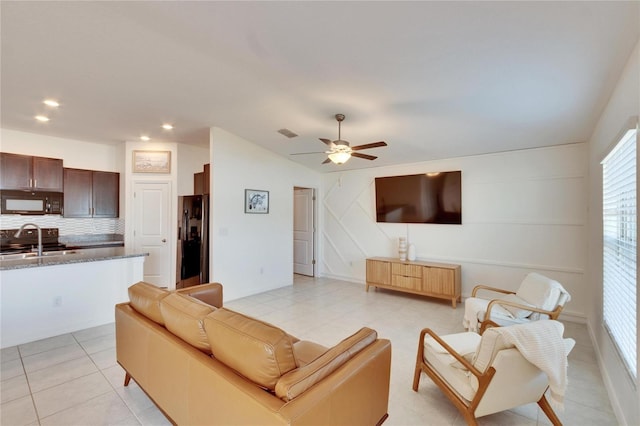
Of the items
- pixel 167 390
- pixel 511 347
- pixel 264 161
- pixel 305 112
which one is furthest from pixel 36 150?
pixel 511 347

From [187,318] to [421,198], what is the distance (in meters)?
4.56

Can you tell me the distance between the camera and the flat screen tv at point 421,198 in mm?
5008

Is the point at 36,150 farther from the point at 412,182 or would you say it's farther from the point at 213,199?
the point at 412,182

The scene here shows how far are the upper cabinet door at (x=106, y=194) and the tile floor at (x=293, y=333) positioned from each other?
2722 mm

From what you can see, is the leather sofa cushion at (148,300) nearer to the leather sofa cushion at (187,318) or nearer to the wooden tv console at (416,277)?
the leather sofa cushion at (187,318)

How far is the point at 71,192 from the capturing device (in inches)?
207

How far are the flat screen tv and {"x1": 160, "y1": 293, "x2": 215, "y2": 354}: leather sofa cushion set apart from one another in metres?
4.38

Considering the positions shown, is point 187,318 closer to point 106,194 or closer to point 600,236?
point 600,236

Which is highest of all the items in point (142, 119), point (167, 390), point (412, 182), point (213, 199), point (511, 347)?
point (142, 119)

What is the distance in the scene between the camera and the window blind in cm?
194

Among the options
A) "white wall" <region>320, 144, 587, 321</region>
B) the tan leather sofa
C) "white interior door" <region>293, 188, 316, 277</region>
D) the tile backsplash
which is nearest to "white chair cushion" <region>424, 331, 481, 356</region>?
the tan leather sofa

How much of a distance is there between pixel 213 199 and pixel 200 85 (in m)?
1.93

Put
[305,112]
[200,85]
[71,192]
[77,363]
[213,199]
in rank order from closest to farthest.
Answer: [77,363] < [200,85] < [305,112] < [213,199] < [71,192]

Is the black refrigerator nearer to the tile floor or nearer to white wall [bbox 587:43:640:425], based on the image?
the tile floor
